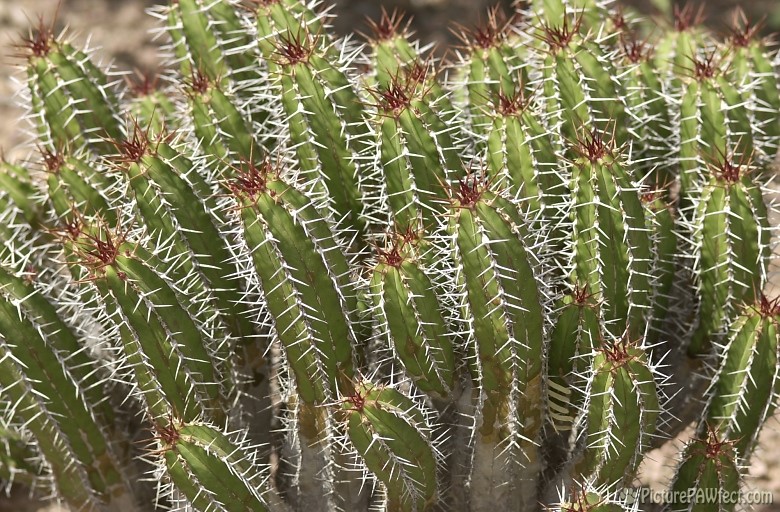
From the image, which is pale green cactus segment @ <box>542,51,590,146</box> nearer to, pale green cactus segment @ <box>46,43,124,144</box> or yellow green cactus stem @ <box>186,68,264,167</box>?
yellow green cactus stem @ <box>186,68,264,167</box>

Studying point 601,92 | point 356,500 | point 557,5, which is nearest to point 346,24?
point 557,5

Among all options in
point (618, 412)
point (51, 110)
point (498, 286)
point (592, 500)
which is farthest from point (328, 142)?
point (592, 500)

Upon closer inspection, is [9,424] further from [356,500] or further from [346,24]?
[346,24]

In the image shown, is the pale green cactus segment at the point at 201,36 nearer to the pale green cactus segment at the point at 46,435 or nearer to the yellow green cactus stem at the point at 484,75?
the yellow green cactus stem at the point at 484,75

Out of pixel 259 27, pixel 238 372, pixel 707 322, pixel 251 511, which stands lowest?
pixel 251 511

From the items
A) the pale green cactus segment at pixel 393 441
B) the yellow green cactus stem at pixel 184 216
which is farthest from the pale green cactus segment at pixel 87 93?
the pale green cactus segment at pixel 393 441

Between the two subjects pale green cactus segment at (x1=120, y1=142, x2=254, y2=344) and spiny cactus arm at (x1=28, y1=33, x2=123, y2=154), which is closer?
pale green cactus segment at (x1=120, y1=142, x2=254, y2=344)

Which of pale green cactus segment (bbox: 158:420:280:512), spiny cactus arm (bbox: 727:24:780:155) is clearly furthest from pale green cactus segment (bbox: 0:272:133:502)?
spiny cactus arm (bbox: 727:24:780:155)
